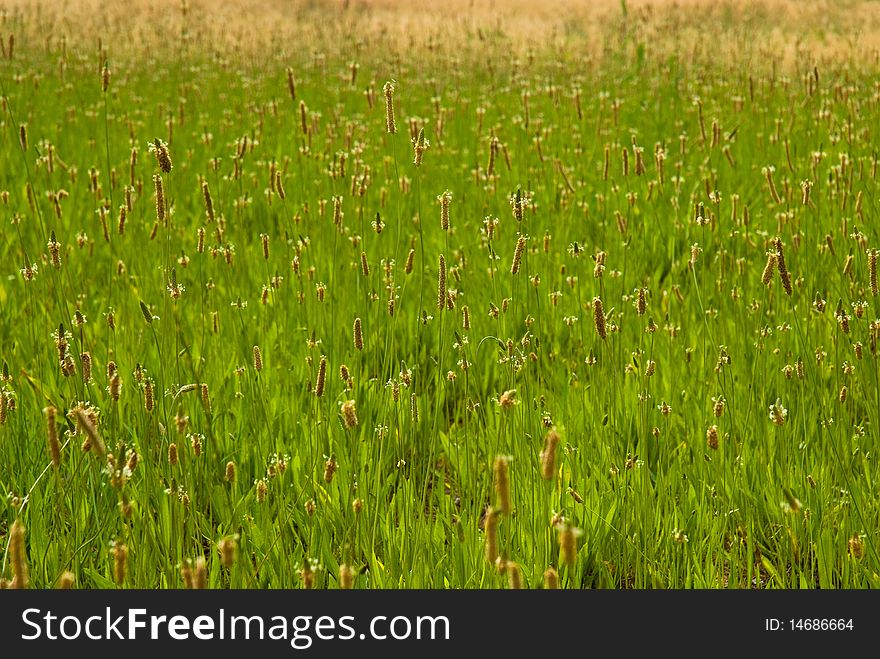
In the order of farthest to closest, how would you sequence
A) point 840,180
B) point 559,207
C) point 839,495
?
point 559,207, point 840,180, point 839,495

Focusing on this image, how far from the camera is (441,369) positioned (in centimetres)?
258

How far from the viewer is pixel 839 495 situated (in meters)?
2.68

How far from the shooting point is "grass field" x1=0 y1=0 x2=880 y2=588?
2295mm

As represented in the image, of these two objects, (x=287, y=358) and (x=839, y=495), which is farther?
(x=287, y=358)

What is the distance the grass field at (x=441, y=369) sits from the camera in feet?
7.53

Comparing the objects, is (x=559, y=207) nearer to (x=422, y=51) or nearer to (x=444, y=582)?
(x=444, y=582)

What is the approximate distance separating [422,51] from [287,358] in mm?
10157

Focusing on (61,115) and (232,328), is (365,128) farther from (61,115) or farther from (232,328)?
(232,328)

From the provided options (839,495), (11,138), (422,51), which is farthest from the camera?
(422,51)

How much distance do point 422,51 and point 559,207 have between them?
809 cm

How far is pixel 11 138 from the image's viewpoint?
6.83m

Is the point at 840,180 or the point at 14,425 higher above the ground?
the point at 840,180
